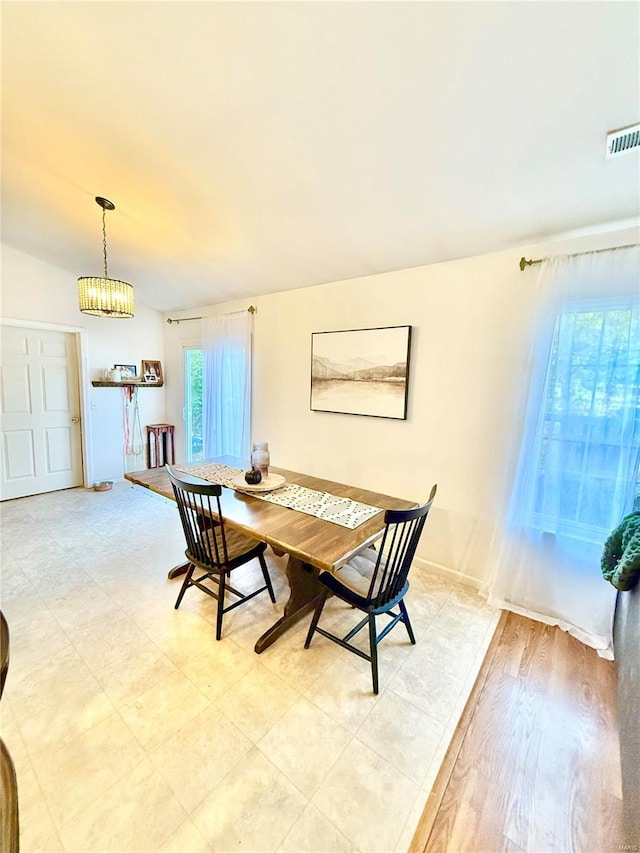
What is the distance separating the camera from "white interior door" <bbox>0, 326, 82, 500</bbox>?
381 cm

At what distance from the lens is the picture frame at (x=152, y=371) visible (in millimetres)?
4906

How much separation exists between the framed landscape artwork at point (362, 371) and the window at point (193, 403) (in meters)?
2.26

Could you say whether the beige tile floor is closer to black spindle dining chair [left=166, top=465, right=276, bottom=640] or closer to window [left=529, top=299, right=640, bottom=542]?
black spindle dining chair [left=166, top=465, right=276, bottom=640]

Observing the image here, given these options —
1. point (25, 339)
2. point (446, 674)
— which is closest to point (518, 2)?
point (446, 674)

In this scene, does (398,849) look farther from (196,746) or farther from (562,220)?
(562,220)

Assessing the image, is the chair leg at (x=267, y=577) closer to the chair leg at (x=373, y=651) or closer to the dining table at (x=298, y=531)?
the dining table at (x=298, y=531)

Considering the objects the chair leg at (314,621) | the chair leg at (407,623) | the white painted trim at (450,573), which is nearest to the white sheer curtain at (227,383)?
the white painted trim at (450,573)

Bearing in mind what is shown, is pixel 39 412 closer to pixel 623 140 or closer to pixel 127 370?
pixel 127 370

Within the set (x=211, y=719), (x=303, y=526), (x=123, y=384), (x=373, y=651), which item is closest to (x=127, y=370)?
(x=123, y=384)

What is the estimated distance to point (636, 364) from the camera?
1789mm

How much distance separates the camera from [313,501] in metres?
2.12

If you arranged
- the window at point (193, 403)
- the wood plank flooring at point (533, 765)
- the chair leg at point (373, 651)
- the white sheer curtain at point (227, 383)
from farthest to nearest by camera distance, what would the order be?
1. the window at point (193, 403)
2. the white sheer curtain at point (227, 383)
3. the chair leg at point (373, 651)
4. the wood plank flooring at point (533, 765)

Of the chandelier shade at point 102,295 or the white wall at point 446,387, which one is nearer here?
the white wall at point 446,387

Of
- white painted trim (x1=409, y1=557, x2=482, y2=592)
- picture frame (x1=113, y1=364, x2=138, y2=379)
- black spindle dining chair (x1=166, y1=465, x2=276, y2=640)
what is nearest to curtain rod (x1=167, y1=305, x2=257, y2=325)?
picture frame (x1=113, y1=364, x2=138, y2=379)
